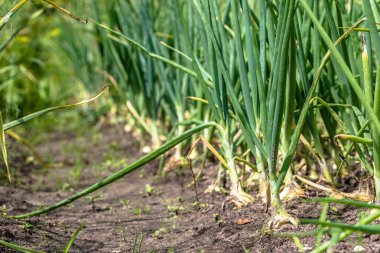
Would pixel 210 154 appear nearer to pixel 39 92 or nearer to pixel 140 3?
pixel 140 3

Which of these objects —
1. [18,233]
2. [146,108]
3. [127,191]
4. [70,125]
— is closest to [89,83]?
[70,125]

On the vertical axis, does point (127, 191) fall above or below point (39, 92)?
below

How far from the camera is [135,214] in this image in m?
2.50

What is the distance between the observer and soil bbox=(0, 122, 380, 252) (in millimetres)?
1896

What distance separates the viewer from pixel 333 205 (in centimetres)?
201

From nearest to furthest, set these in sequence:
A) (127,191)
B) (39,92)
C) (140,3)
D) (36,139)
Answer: (127,191), (140,3), (36,139), (39,92)

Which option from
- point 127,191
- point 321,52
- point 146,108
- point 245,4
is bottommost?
point 127,191

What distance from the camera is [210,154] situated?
2988mm

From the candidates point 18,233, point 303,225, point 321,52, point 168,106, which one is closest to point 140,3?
point 168,106

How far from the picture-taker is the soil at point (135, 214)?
1896mm

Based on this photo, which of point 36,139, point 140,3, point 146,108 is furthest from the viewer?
point 36,139

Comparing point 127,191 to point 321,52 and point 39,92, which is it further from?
point 39,92

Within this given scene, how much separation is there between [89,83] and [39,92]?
66cm

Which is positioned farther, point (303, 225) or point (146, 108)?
point (146, 108)
